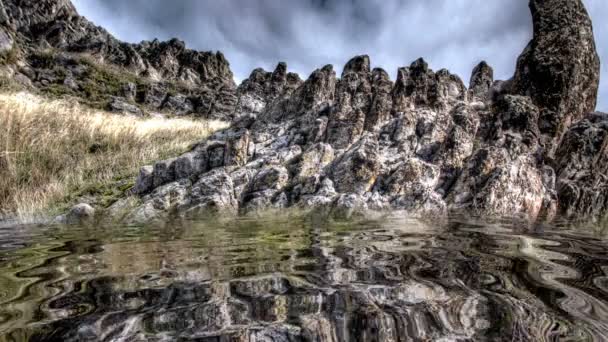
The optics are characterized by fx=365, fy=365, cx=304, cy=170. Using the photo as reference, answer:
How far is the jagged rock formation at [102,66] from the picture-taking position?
37991 mm

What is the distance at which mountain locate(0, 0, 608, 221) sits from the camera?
218 inches

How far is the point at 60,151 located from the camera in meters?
7.57

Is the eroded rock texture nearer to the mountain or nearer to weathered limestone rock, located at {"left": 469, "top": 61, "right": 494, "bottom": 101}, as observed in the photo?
the mountain

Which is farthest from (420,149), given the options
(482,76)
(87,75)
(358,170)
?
(87,75)

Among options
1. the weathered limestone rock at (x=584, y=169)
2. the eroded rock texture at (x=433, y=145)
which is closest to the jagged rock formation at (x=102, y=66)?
the eroded rock texture at (x=433, y=145)

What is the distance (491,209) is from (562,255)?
123 inches

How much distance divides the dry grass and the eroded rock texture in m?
1.48

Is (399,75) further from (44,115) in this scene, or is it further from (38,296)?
(38,296)

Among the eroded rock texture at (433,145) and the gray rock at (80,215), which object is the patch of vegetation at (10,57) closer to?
the eroded rock texture at (433,145)

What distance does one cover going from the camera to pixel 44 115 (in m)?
7.87

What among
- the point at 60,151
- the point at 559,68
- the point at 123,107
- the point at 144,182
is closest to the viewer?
the point at 144,182

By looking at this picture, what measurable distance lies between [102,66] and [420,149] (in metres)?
50.9

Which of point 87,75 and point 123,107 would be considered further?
point 87,75

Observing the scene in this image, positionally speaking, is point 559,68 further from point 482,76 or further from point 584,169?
point 482,76
